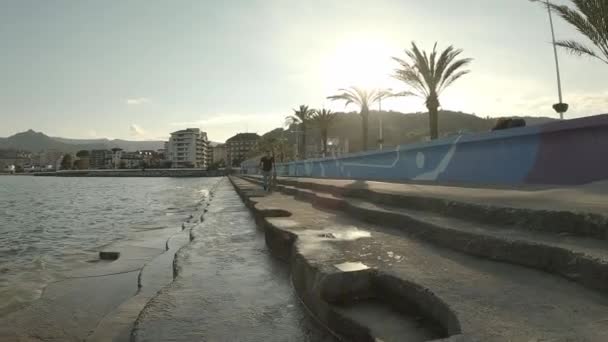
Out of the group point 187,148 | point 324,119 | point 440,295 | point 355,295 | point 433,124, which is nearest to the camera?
point 440,295

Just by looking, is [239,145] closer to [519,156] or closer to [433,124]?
[433,124]

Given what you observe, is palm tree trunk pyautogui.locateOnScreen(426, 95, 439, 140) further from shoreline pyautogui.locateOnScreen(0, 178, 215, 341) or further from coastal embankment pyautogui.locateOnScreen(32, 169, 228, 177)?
coastal embankment pyautogui.locateOnScreen(32, 169, 228, 177)

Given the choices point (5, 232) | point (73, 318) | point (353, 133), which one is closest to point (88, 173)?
point (353, 133)

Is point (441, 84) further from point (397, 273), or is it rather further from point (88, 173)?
point (88, 173)

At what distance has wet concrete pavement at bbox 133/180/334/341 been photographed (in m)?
2.16

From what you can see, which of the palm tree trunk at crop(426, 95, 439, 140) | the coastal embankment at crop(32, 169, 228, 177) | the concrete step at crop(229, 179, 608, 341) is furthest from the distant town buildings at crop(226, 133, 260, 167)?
the concrete step at crop(229, 179, 608, 341)

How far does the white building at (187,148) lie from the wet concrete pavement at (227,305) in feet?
539

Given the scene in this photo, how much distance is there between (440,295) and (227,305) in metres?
1.47

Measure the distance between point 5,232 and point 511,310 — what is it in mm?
13182

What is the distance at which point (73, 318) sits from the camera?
11.4ft

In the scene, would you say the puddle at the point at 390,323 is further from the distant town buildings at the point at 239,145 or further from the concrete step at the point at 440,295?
the distant town buildings at the point at 239,145

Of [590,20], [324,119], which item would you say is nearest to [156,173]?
[324,119]

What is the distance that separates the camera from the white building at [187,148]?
161500mm

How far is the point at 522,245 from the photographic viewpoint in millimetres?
2469
